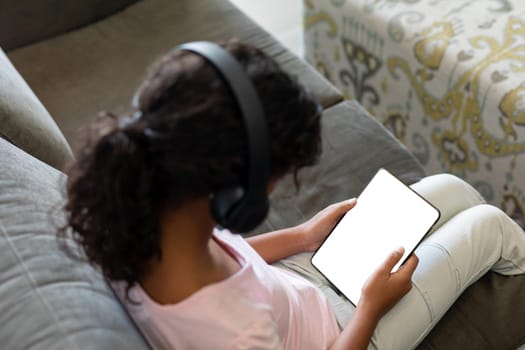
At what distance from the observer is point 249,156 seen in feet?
1.82

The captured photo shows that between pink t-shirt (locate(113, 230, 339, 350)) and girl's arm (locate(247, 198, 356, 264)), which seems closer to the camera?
pink t-shirt (locate(113, 230, 339, 350))

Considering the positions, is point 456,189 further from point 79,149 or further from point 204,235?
point 79,149

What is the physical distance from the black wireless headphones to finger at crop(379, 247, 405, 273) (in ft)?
1.08

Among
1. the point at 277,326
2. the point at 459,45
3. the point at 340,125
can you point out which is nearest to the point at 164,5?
the point at 340,125

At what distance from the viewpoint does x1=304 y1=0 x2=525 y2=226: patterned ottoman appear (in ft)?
4.33

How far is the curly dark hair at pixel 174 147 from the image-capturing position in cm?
56

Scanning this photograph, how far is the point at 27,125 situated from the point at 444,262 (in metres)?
0.76

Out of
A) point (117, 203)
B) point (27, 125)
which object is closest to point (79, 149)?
point (117, 203)

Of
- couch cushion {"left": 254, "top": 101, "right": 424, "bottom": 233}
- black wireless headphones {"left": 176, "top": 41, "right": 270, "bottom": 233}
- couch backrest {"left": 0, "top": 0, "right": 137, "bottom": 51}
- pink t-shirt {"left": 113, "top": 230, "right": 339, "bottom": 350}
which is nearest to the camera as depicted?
black wireless headphones {"left": 176, "top": 41, "right": 270, "bottom": 233}

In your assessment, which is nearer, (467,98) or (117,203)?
(117,203)

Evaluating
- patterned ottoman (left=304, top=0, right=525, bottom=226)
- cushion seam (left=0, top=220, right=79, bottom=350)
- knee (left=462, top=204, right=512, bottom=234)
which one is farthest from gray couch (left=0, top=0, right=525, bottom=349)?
patterned ottoman (left=304, top=0, right=525, bottom=226)

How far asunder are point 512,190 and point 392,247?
0.57 m

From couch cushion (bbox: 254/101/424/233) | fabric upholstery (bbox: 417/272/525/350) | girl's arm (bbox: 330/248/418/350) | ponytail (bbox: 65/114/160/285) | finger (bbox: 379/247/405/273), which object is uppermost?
ponytail (bbox: 65/114/160/285)

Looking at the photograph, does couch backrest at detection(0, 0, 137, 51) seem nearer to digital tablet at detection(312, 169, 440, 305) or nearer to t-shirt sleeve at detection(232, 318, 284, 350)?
digital tablet at detection(312, 169, 440, 305)
